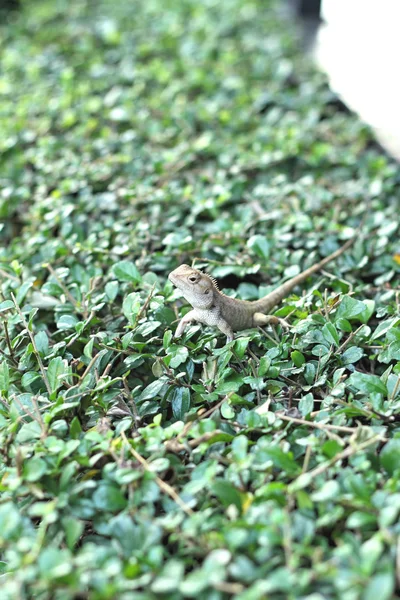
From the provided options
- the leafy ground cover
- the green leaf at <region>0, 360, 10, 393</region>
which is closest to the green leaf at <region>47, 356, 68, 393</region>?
the leafy ground cover

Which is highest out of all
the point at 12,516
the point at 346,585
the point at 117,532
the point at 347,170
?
the point at 12,516

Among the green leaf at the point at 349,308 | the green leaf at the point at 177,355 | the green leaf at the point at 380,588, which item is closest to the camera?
the green leaf at the point at 380,588

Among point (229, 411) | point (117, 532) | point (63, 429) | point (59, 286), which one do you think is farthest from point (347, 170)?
point (117, 532)

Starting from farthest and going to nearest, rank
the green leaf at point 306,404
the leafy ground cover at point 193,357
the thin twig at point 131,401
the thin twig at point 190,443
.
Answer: the thin twig at point 131,401, the green leaf at point 306,404, the thin twig at point 190,443, the leafy ground cover at point 193,357

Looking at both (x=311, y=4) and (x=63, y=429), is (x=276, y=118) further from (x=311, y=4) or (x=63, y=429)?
(x=63, y=429)

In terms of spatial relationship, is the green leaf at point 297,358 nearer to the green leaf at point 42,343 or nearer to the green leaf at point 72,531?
the green leaf at point 42,343

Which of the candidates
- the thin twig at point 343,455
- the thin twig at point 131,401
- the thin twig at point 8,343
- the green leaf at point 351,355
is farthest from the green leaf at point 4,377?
the green leaf at point 351,355

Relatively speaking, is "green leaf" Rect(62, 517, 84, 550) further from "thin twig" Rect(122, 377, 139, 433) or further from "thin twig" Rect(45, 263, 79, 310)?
"thin twig" Rect(45, 263, 79, 310)

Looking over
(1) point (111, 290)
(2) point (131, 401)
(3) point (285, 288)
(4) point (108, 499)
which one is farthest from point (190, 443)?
(3) point (285, 288)

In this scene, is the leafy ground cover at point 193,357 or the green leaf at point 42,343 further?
the green leaf at point 42,343
